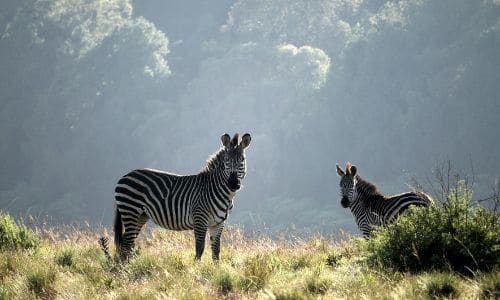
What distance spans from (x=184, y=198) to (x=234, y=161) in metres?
1.10

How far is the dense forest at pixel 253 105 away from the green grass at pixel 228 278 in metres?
43.2

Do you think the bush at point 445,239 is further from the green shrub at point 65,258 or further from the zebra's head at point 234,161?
the green shrub at point 65,258

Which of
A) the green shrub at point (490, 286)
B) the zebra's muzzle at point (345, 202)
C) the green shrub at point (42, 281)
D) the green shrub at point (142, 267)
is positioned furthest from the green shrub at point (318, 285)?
the zebra's muzzle at point (345, 202)

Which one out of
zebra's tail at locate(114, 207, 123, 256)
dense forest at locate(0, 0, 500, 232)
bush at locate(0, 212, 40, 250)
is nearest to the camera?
bush at locate(0, 212, 40, 250)

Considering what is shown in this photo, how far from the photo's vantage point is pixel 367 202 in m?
11.5

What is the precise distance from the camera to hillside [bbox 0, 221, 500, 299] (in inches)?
264

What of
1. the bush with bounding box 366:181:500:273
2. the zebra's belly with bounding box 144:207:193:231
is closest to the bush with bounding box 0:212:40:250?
the zebra's belly with bounding box 144:207:193:231

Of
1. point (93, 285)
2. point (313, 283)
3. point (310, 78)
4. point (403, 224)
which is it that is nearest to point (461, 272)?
point (403, 224)

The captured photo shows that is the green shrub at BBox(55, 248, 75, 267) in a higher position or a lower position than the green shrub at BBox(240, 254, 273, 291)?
higher

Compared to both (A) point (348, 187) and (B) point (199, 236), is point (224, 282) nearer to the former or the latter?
(B) point (199, 236)

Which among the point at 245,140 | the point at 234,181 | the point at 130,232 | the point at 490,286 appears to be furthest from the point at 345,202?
the point at 490,286

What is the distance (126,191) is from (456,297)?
6.07 m

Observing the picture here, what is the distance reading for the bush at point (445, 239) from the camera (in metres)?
7.56

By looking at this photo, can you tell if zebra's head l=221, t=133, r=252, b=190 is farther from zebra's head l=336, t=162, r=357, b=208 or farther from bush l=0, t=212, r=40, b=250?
bush l=0, t=212, r=40, b=250
